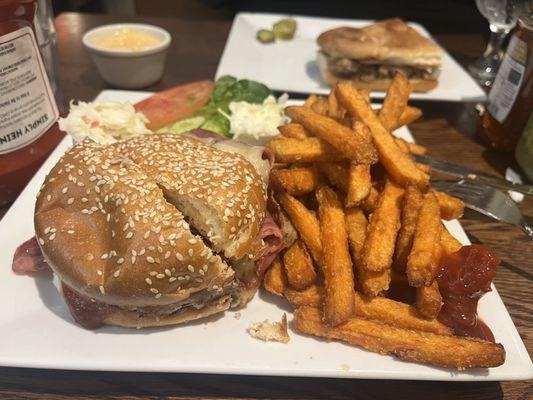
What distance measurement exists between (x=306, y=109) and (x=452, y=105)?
1.86 meters

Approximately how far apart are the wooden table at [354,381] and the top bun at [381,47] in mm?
382

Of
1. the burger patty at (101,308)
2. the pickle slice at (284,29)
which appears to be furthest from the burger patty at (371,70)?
the burger patty at (101,308)

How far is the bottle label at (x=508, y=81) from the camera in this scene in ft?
8.85

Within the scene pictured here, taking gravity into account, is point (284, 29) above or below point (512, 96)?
below

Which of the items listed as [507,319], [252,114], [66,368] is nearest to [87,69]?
[252,114]

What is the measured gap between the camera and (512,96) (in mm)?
2789

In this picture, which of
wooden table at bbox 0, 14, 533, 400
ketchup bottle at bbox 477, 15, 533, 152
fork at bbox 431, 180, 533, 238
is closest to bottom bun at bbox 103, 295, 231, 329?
wooden table at bbox 0, 14, 533, 400

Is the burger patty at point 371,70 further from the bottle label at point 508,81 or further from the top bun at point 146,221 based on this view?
the top bun at point 146,221

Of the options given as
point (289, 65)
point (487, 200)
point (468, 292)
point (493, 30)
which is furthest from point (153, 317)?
point (493, 30)

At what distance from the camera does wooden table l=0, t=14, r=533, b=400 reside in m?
1.54

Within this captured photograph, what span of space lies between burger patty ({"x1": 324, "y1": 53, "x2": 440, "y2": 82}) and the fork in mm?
1449

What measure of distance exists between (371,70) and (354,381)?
8.69 feet

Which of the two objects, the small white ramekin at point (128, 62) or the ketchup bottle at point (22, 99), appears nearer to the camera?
the ketchup bottle at point (22, 99)

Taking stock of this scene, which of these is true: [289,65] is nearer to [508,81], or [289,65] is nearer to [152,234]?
[508,81]
